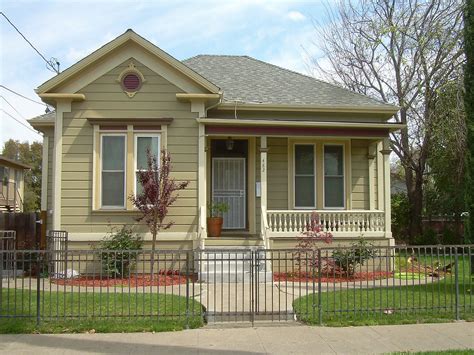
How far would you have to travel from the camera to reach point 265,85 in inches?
645

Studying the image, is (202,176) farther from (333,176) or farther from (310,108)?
(333,176)

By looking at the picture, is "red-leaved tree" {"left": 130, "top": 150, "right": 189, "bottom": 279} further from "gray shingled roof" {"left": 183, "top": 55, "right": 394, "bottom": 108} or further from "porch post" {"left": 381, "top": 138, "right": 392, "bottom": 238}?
"porch post" {"left": 381, "top": 138, "right": 392, "bottom": 238}

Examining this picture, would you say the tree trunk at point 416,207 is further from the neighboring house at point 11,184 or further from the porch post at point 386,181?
the neighboring house at point 11,184

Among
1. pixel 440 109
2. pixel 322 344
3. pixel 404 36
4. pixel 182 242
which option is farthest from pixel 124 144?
pixel 404 36

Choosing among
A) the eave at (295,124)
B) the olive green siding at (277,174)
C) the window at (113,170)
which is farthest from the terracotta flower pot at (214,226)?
the eave at (295,124)

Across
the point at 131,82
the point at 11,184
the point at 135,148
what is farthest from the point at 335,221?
the point at 11,184

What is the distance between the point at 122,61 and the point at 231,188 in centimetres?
473

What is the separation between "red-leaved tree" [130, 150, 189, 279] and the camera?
40.9ft

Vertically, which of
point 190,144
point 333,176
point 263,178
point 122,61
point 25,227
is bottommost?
point 25,227

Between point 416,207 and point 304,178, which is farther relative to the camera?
point 416,207

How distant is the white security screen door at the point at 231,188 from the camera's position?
1524 centimetres

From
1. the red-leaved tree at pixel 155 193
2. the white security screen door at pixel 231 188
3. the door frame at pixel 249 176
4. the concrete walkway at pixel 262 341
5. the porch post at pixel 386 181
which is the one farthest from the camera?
the white security screen door at pixel 231 188

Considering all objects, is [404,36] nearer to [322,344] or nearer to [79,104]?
[79,104]

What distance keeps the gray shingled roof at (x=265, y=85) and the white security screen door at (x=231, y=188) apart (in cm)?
196
